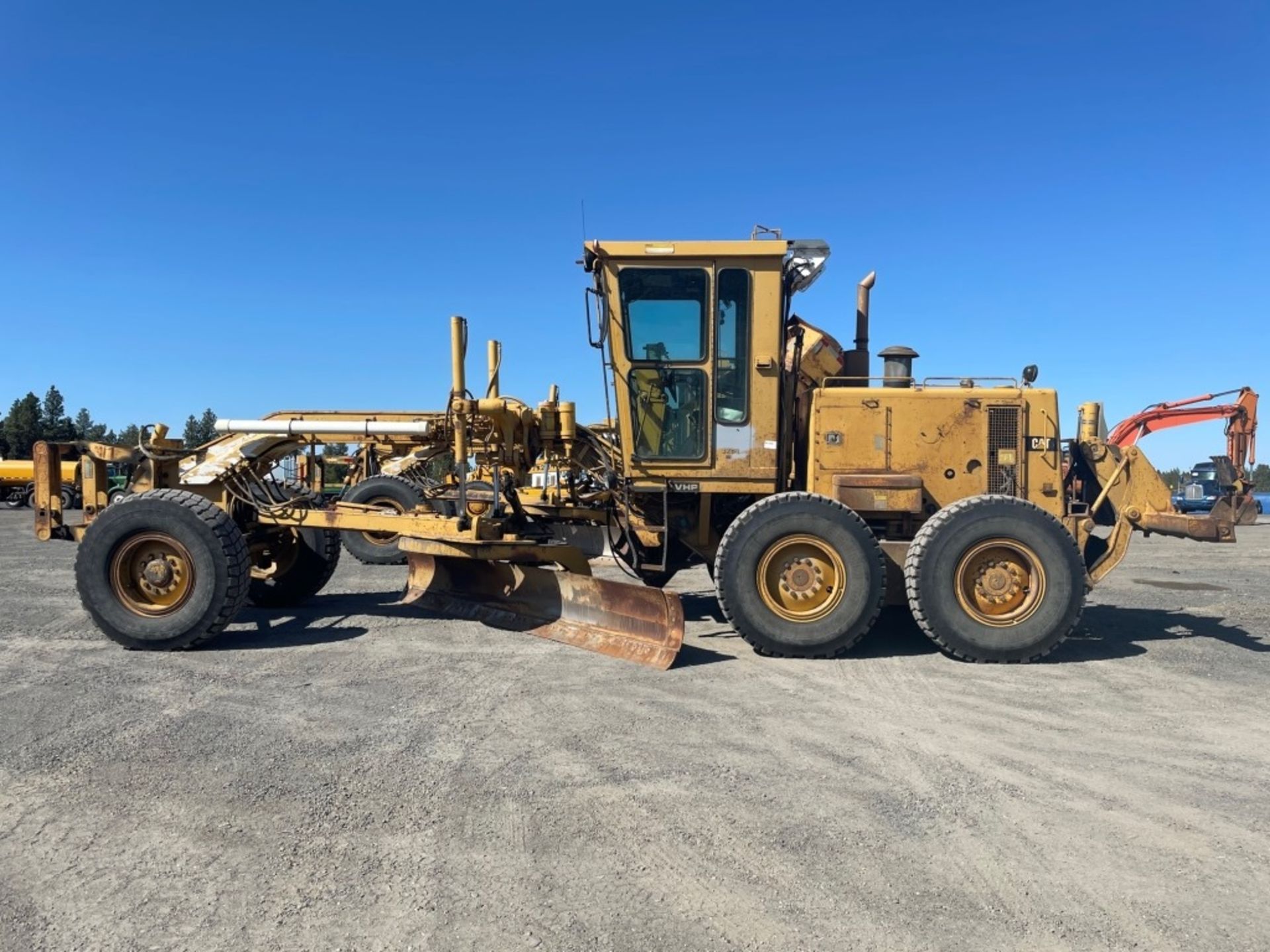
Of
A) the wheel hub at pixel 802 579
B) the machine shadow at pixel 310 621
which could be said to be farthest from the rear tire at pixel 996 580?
the machine shadow at pixel 310 621

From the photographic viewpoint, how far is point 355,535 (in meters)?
12.0

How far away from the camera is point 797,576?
6074 millimetres

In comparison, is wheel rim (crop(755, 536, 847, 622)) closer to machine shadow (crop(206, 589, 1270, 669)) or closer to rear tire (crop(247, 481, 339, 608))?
machine shadow (crop(206, 589, 1270, 669))

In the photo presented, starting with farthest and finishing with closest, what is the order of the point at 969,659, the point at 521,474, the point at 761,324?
the point at 521,474, the point at 761,324, the point at 969,659

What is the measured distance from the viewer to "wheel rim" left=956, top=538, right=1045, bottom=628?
5.93m

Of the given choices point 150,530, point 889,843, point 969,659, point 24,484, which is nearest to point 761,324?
point 969,659

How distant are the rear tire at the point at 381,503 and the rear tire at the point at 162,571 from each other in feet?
15.4

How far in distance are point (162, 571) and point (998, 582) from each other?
630 cm

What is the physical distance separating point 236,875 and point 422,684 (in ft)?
7.82

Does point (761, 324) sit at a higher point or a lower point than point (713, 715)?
higher

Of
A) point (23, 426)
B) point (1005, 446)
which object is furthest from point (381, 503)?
point (23, 426)

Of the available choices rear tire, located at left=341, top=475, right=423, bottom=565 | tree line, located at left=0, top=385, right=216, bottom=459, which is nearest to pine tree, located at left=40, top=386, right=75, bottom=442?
tree line, located at left=0, top=385, right=216, bottom=459

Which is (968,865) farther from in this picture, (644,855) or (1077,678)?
(1077,678)

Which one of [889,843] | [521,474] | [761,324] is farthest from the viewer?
[521,474]
